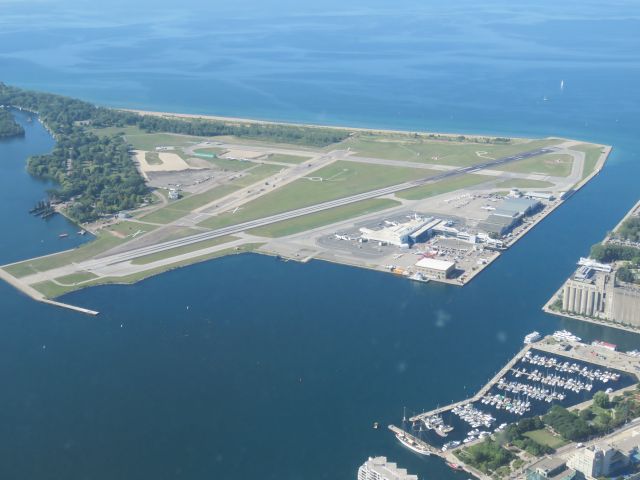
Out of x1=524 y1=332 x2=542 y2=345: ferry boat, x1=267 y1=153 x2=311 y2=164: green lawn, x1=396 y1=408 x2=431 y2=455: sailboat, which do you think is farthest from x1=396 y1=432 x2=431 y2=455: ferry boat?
x1=267 y1=153 x2=311 y2=164: green lawn

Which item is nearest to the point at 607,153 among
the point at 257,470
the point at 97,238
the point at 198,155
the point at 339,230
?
the point at 339,230

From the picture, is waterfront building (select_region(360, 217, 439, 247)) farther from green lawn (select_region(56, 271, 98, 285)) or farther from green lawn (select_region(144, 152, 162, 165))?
green lawn (select_region(144, 152, 162, 165))

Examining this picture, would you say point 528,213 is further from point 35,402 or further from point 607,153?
point 35,402

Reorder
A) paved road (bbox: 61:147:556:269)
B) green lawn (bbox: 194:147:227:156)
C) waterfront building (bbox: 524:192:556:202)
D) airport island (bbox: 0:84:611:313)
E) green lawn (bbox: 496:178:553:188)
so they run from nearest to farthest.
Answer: airport island (bbox: 0:84:611:313), paved road (bbox: 61:147:556:269), waterfront building (bbox: 524:192:556:202), green lawn (bbox: 496:178:553:188), green lawn (bbox: 194:147:227:156)

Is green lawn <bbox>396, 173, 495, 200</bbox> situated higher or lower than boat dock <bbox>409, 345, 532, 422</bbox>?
higher

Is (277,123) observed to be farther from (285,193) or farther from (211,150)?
(285,193)

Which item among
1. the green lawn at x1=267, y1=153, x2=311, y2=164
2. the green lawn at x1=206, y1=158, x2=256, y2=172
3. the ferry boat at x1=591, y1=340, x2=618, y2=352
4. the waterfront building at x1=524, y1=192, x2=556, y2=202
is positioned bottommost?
the ferry boat at x1=591, y1=340, x2=618, y2=352
